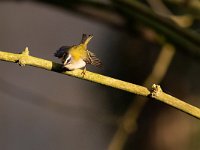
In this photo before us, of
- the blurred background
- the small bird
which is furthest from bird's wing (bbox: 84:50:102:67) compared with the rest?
the blurred background

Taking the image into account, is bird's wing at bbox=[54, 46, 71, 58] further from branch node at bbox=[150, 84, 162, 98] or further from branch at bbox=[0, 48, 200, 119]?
branch node at bbox=[150, 84, 162, 98]

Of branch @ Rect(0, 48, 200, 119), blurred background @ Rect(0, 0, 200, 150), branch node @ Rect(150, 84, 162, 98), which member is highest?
blurred background @ Rect(0, 0, 200, 150)

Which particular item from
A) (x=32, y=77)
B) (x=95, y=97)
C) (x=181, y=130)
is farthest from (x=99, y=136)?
(x=181, y=130)

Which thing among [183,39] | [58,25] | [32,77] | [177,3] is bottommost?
[183,39]

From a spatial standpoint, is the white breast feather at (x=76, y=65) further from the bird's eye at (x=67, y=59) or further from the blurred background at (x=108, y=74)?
the blurred background at (x=108, y=74)

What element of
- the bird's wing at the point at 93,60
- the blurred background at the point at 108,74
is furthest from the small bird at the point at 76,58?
the blurred background at the point at 108,74

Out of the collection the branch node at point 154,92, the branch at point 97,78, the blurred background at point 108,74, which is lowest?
the branch at point 97,78

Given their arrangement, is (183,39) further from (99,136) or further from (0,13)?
(99,136)

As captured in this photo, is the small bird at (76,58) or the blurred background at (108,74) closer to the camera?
the small bird at (76,58)
